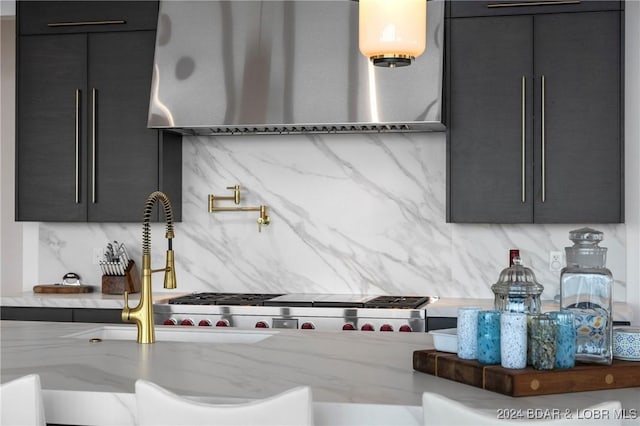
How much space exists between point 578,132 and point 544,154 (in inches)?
7.8

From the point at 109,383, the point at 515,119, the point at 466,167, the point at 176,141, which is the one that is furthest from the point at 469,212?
the point at 109,383

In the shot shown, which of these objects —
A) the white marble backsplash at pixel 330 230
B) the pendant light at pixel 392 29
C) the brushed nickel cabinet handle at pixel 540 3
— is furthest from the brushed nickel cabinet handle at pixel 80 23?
the pendant light at pixel 392 29

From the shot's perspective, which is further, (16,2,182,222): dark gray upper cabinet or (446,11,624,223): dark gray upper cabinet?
(16,2,182,222): dark gray upper cabinet

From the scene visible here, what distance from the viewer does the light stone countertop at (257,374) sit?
1.92 metres

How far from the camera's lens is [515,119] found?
427 cm

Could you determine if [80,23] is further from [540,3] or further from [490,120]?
[540,3]

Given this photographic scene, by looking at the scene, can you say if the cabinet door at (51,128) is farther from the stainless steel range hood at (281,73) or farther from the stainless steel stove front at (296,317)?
the stainless steel stove front at (296,317)

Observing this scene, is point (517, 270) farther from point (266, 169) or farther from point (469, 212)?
point (266, 169)

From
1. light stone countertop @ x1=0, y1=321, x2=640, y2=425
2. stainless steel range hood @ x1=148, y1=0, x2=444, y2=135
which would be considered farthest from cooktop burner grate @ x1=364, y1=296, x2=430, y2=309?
light stone countertop @ x1=0, y1=321, x2=640, y2=425

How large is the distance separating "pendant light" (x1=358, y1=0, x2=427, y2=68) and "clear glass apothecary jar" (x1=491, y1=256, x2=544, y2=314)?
2.48 ft

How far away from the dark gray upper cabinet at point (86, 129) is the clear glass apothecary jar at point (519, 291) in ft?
9.61

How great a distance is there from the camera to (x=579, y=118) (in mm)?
4203

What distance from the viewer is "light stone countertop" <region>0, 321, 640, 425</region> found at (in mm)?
1921

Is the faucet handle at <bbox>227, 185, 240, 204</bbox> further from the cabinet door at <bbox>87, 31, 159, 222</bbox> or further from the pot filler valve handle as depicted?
the cabinet door at <bbox>87, 31, 159, 222</bbox>
